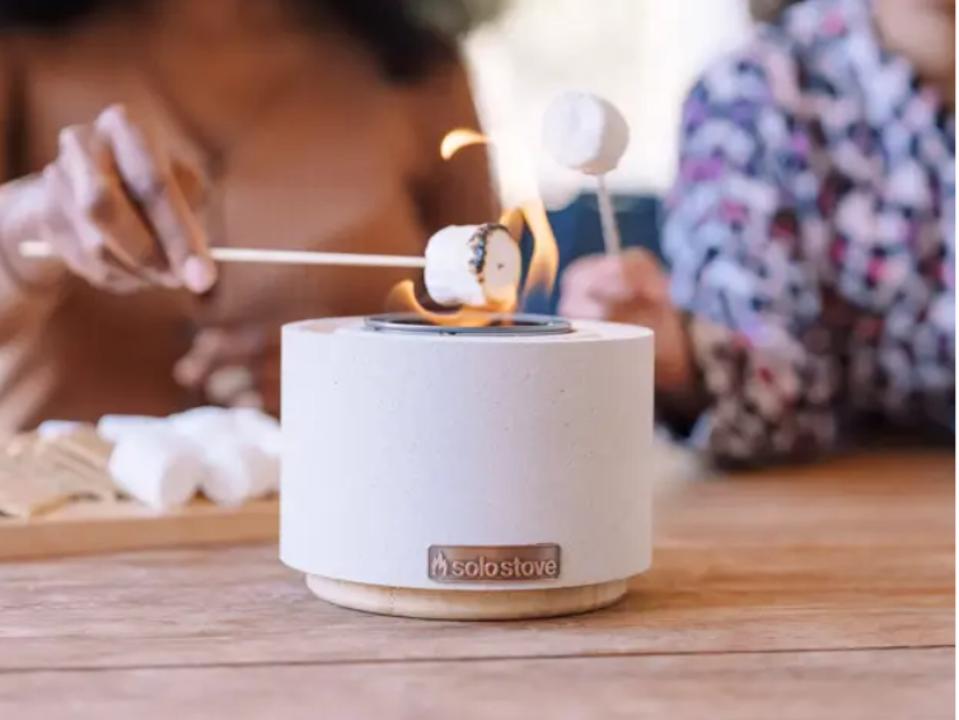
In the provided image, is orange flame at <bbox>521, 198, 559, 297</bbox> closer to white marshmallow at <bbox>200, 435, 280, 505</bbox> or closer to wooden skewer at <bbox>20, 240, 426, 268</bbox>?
wooden skewer at <bbox>20, 240, 426, 268</bbox>

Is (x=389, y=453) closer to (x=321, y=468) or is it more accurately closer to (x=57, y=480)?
(x=321, y=468)

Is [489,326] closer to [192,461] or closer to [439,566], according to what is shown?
[439,566]

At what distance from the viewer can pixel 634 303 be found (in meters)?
1.41

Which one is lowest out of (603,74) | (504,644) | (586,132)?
(504,644)

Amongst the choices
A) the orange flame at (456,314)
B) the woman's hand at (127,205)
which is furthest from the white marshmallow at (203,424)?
the orange flame at (456,314)

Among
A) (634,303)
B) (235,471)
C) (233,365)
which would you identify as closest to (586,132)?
(235,471)

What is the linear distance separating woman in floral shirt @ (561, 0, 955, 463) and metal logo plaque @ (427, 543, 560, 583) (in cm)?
88

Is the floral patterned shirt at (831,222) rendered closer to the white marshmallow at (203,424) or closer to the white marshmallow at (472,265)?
the white marshmallow at (203,424)

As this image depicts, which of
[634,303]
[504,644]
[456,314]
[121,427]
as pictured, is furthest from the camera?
[634,303]

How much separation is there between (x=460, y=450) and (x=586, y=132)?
8.1 inches

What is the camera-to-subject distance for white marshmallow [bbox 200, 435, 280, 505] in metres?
1.01

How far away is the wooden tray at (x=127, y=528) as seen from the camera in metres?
0.92

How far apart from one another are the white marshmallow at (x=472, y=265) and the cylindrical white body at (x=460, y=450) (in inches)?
2.2

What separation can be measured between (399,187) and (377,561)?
1.07 m
